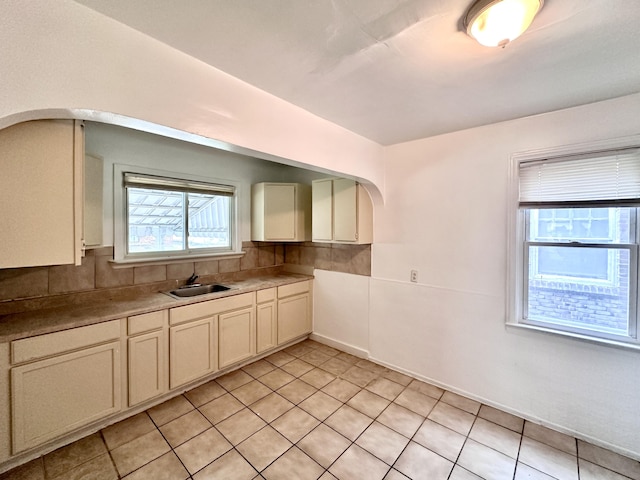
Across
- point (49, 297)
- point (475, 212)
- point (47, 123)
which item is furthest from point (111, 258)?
point (475, 212)

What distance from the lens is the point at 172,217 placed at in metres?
3.06

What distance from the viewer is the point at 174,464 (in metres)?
1.78

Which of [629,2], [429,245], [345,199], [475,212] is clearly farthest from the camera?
[345,199]

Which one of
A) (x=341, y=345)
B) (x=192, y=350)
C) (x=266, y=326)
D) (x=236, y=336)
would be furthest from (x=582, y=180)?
(x=192, y=350)

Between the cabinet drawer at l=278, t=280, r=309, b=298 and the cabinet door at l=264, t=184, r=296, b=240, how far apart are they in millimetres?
625

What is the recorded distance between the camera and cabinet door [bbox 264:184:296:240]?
3.57 m

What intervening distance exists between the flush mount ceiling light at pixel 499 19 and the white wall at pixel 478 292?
136 centimetres

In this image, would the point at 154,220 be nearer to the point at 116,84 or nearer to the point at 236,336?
the point at 236,336

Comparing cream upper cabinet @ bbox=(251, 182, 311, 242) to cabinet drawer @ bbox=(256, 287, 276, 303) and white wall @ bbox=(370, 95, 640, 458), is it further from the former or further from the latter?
white wall @ bbox=(370, 95, 640, 458)

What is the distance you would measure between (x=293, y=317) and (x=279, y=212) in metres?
1.39

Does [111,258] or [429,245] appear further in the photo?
[429,245]

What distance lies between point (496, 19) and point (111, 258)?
3.23m

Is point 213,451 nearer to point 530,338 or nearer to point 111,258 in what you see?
point 111,258

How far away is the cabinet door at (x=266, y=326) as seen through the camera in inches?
123
